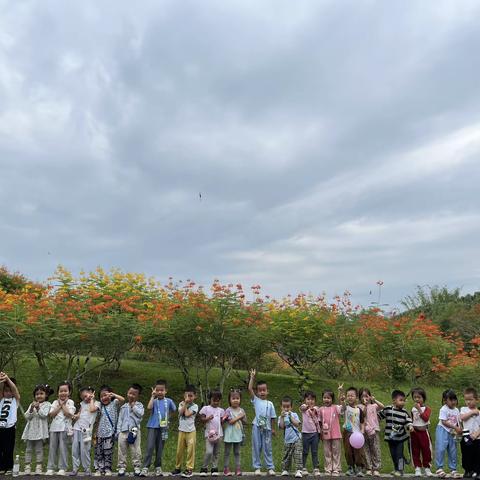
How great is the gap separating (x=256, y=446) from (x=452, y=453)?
3.12 metres

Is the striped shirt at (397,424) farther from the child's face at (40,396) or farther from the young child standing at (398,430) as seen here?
the child's face at (40,396)

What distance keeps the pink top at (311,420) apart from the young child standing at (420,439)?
5.07 feet

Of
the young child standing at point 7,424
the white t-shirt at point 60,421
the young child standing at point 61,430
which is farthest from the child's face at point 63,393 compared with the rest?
the young child standing at point 7,424

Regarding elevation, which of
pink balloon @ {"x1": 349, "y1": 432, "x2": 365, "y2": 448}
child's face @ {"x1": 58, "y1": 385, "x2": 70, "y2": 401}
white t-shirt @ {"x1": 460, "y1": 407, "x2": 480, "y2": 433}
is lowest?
pink balloon @ {"x1": 349, "y1": 432, "x2": 365, "y2": 448}

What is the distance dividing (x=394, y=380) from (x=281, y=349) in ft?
10.6

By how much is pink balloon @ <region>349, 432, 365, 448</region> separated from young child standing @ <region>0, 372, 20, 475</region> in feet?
17.1

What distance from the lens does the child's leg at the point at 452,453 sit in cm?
771

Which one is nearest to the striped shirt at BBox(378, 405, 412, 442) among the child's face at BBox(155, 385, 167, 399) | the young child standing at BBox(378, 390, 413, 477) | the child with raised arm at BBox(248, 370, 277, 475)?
the young child standing at BBox(378, 390, 413, 477)

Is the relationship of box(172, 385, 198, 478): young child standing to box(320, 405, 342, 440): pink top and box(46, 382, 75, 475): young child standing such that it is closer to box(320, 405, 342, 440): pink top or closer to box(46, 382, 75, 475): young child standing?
box(46, 382, 75, 475): young child standing

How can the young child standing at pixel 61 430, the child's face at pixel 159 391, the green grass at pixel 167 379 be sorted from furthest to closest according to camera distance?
the green grass at pixel 167 379 < the child's face at pixel 159 391 < the young child standing at pixel 61 430

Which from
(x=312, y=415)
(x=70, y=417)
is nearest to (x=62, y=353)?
(x=70, y=417)

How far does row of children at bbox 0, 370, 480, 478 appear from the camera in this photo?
24.7 feet

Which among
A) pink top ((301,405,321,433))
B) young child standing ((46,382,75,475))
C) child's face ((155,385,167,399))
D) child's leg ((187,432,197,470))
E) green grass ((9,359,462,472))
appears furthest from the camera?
green grass ((9,359,462,472))

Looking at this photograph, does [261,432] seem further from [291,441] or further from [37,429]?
[37,429]
